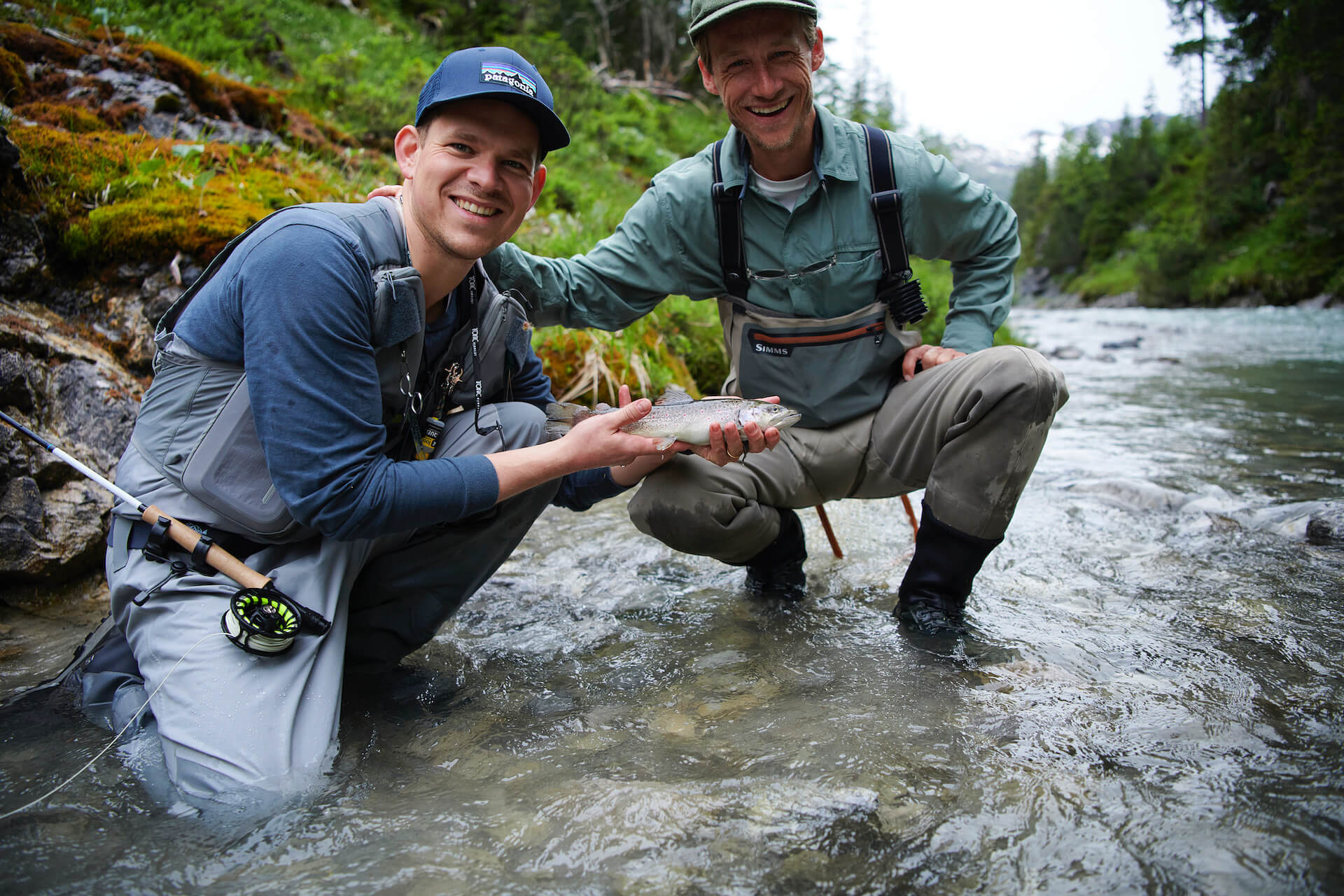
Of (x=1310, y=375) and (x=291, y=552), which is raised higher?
(x=291, y=552)

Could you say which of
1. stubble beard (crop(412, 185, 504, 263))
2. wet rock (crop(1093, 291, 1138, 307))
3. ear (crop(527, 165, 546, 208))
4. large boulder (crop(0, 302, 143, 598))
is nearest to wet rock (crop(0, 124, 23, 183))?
large boulder (crop(0, 302, 143, 598))

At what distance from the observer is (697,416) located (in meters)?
3.28

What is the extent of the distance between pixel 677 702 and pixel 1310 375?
14388 mm

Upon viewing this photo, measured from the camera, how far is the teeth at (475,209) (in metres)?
2.80

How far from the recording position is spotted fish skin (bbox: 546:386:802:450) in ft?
10.6

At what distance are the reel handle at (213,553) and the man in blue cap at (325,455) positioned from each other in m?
0.06

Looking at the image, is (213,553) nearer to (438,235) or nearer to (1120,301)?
(438,235)

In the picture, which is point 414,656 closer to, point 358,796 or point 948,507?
point 358,796

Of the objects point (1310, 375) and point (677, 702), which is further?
point (1310, 375)

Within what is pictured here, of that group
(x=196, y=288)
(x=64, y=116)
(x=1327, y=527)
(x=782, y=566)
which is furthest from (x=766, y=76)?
(x=64, y=116)

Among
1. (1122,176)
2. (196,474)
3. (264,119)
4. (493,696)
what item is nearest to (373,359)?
(196,474)

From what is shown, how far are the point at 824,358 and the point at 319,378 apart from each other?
92.9 inches

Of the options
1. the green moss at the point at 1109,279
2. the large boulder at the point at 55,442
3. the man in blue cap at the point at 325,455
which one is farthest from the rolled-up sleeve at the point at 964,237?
the green moss at the point at 1109,279

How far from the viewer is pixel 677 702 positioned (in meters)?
2.92
